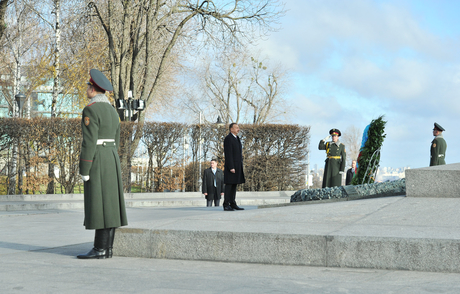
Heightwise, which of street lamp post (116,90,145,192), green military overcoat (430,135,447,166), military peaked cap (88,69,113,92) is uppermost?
street lamp post (116,90,145,192)

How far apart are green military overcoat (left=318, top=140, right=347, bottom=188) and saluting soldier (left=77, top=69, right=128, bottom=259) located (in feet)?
31.6

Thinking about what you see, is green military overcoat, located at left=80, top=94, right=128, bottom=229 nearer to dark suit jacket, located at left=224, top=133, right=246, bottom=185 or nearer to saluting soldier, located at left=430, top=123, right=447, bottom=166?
dark suit jacket, located at left=224, top=133, right=246, bottom=185

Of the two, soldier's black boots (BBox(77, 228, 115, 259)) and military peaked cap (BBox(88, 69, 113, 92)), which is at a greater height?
military peaked cap (BBox(88, 69, 113, 92))

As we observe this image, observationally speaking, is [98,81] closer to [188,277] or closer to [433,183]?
[188,277]

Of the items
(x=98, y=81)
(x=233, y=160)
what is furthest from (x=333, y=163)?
(x=98, y=81)

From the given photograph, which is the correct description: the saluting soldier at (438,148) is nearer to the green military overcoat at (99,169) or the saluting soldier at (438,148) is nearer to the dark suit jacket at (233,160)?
the dark suit jacket at (233,160)

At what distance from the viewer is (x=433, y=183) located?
26.8ft

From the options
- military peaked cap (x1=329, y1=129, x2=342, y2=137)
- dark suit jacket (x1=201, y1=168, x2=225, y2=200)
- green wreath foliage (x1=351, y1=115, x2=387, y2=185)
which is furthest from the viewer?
dark suit jacket (x1=201, y1=168, x2=225, y2=200)

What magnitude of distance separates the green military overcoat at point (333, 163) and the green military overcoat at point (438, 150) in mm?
2504

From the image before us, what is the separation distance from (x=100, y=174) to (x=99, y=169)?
0.21ft

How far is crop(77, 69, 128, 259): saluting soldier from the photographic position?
6.26m

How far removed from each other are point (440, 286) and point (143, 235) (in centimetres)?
339

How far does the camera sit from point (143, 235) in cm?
639

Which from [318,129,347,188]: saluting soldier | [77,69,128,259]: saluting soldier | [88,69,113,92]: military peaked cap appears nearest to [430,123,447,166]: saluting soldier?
[318,129,347,188]: saluting soldier
